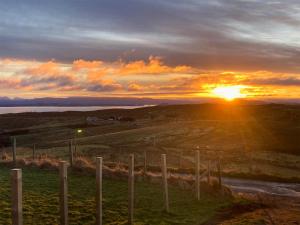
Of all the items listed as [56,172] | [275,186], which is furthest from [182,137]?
[56,172]

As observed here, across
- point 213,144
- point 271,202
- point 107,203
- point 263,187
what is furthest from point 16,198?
point 213,144

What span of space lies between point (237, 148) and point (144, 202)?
1800 inches

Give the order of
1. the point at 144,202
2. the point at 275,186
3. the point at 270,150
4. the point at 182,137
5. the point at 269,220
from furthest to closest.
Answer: the point at 182,137, the point at 270,150, the point at 275,186, the point at 144,202, the point at 269,220

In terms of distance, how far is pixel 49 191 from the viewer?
24562mm

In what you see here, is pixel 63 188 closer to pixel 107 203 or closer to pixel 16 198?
pixel 16 198

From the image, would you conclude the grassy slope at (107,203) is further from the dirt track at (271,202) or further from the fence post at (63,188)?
the fence post at (63,188)

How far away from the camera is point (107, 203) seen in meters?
22.7

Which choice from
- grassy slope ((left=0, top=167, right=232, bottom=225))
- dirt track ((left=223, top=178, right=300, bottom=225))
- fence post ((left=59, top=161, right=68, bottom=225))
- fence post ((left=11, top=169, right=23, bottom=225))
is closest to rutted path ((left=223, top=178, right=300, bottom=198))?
dirt track ((left=223, top=178, right=300, bottom=225))

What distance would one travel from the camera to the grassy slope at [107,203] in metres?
19.1

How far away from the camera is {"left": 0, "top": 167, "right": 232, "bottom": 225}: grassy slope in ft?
62.7

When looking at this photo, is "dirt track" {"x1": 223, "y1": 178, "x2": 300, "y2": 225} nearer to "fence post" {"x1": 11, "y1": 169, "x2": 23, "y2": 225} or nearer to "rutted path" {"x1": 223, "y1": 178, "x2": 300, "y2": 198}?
"rutted path" {"x1": 223, "y1": 178, "x2": 300, "y2": 198}

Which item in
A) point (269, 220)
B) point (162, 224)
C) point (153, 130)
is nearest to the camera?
point (162, 224)

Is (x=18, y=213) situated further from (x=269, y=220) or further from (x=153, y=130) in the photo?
(x=153, y=130)

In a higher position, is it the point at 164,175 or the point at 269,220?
the point at 164,175
